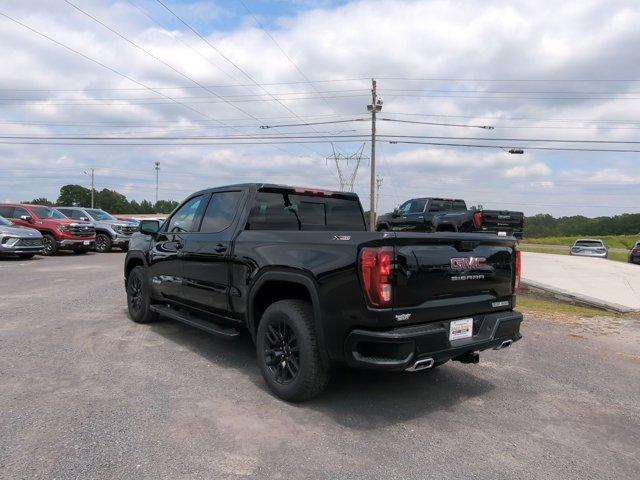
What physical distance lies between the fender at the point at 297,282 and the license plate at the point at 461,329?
3.24 feet

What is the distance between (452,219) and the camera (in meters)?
13.5

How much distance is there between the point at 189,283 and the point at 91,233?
52.2 feet

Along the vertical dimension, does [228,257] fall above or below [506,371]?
above

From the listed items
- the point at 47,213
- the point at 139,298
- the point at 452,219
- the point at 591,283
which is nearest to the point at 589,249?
the point at 591,283

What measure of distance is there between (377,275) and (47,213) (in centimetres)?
1972

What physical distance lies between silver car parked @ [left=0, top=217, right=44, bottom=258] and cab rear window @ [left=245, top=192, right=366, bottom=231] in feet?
46.9

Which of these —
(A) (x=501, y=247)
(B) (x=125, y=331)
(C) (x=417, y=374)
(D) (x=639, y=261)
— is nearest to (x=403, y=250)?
(A) (x=501, y=247)

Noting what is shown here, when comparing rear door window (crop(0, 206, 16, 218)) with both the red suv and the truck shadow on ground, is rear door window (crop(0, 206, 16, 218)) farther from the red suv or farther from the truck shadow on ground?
the truck shadow on ground

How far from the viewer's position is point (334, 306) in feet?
12.3

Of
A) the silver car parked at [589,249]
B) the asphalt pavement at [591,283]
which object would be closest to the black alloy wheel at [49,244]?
the asphalt pavement at [591,283]

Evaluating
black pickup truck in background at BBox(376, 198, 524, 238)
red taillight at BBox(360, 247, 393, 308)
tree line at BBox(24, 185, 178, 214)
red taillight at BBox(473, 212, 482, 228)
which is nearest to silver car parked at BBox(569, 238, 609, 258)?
black pickup truck in background at BBox(376, 198, 524, 238)

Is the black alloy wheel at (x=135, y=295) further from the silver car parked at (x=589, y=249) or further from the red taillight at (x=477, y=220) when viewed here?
the silver car parked at (x=589, y=249)

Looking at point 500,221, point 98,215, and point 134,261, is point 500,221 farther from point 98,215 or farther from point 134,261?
point 98,215

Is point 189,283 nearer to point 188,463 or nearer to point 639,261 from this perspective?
point 188,463
